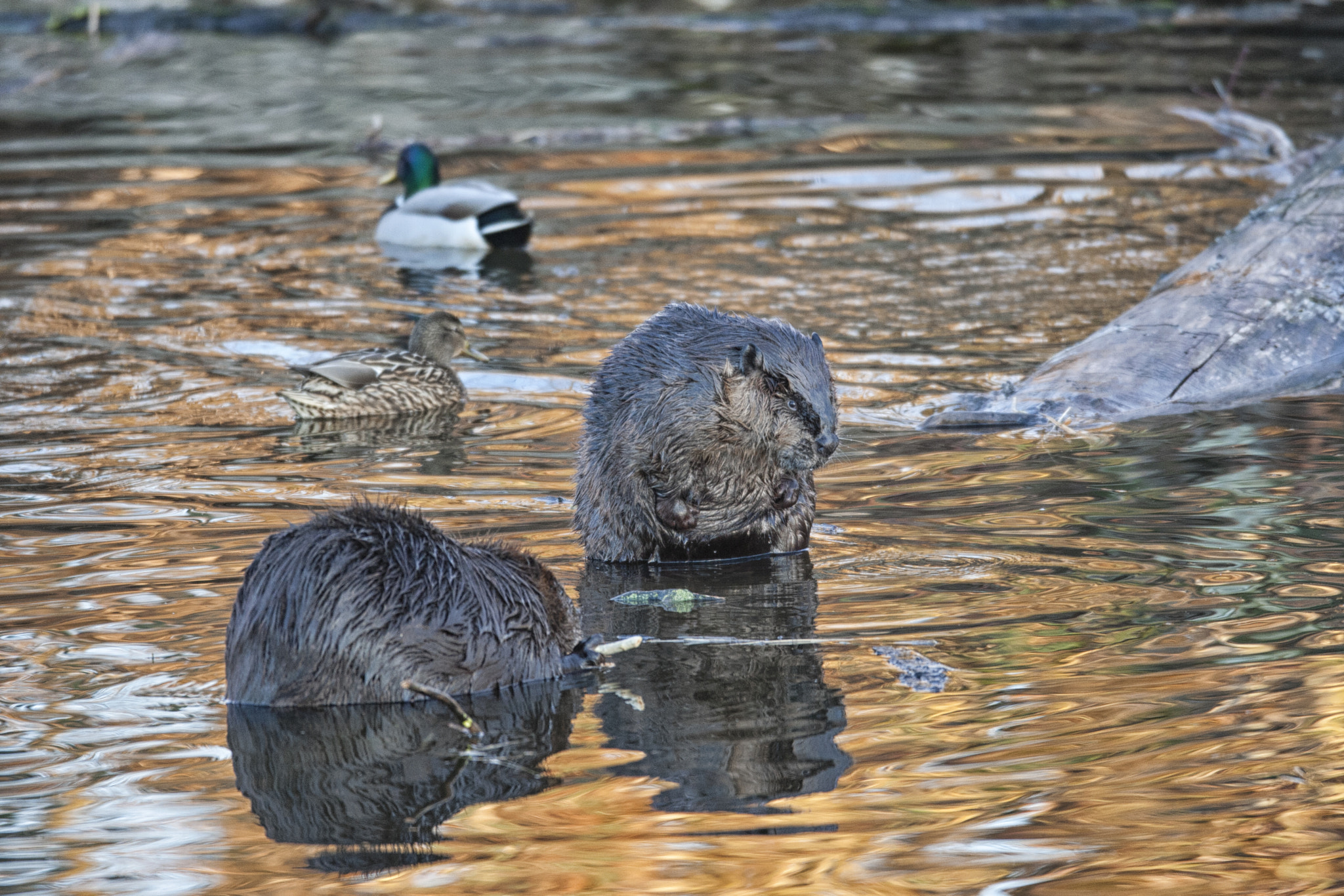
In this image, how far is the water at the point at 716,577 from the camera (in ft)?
13.5

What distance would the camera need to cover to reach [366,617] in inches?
189

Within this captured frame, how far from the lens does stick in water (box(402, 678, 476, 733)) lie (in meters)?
4.59

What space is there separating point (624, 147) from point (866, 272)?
604 cm

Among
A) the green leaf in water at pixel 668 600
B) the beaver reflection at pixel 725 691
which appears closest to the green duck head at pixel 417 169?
the beaver reflection at pixel 725 691

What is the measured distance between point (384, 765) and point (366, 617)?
0.45 metres


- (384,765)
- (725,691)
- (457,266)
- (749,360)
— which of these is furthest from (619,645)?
(457,266)

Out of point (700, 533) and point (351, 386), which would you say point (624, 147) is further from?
point (700, 533)

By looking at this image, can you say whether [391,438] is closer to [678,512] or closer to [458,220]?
[678,512]

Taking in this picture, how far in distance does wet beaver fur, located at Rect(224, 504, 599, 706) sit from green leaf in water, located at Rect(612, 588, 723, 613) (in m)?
0.91

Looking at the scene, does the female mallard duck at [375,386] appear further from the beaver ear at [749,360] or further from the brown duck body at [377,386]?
the beaver ear at [749,360]

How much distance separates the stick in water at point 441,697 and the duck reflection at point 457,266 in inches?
321

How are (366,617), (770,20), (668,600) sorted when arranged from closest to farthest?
(366,617)
(668,600)
(770,20)

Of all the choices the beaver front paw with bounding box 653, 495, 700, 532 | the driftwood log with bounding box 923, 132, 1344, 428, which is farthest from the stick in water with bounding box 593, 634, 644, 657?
the driftwood log with bounding box 923, 132, 1344, 428

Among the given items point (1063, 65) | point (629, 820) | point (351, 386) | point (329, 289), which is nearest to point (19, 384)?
point (351, 386)
